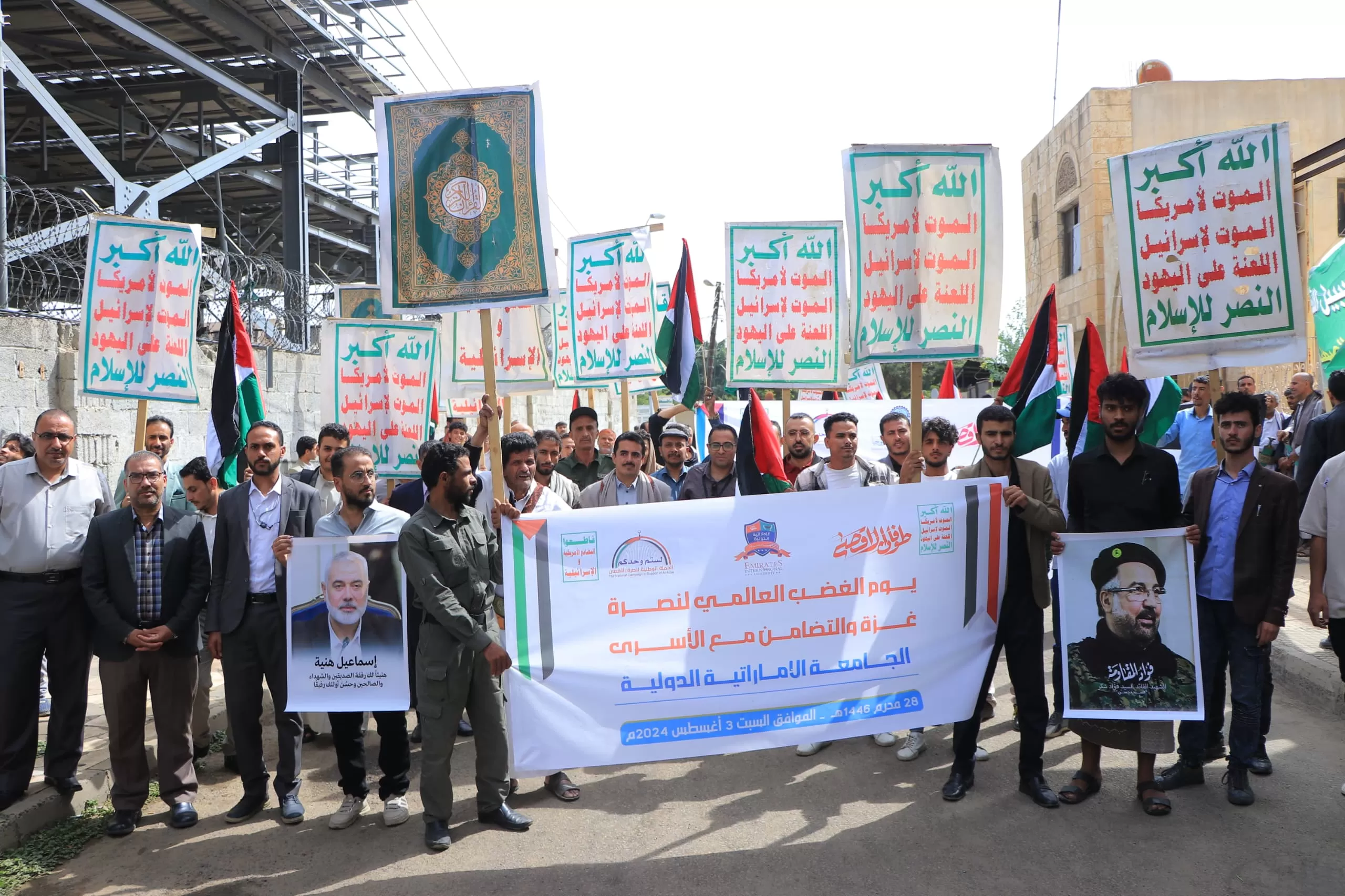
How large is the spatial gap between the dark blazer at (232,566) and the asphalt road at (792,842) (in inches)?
41.7

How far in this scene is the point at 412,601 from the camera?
5.43 meters

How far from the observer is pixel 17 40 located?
602 inches

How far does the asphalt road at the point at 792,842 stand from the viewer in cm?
421

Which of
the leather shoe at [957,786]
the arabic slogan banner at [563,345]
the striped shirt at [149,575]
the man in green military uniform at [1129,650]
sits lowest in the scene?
the leather shoe at [957,786]

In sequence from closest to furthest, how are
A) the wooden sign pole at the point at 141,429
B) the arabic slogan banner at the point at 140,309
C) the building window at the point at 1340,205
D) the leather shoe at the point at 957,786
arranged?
the leather shoe at the point at 957,786 < the wooden sign pole at the point at 141,429 < the arabic slogan banner at the point at 140,309 < the building window at the point at 1340,205

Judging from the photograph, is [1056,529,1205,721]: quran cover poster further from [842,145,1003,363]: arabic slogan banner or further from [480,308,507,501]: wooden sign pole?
[480,308,507,501]: wooden sign pole

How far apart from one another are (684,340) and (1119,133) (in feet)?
54.1

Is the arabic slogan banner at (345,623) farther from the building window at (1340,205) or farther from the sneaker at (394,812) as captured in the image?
the building window at (1340,205)

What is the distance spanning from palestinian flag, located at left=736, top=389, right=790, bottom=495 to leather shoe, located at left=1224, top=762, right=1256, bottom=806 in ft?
9.37

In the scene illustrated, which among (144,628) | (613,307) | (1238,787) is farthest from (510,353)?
(1238,787)

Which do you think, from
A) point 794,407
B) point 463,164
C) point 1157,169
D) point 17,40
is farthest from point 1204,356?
point 17,40

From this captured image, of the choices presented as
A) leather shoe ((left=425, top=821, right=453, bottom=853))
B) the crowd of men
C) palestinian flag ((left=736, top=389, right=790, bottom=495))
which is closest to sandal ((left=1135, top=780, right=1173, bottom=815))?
the crowd of men

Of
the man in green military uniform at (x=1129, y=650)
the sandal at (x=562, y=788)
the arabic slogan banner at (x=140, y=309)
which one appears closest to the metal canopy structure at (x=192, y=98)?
the arabic slogan banner at (x=140, y=309)

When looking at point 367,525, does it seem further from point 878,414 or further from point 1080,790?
point 878,414
